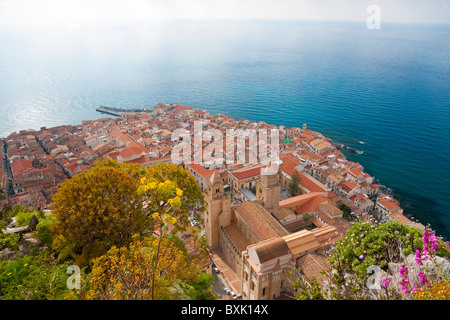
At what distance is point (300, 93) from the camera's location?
291 ft

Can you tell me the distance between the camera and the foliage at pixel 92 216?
39.9 feet

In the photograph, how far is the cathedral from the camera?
17266 millimetres

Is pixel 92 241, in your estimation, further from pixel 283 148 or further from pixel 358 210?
pixel 283 148

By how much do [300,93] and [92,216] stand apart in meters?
85.4

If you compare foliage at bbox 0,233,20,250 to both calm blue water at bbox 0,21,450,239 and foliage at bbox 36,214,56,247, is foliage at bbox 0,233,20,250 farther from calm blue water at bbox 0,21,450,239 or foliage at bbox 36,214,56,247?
calm blue water at bbox 0,21,450,239

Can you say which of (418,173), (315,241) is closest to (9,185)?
(315,241)

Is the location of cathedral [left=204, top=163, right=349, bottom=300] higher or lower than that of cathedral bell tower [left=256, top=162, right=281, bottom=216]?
lower

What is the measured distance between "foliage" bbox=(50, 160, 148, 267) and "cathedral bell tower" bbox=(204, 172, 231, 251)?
9.32m

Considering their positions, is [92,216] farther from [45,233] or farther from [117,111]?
[117,111]

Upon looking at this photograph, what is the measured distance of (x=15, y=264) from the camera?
1036cm

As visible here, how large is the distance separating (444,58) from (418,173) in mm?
113182

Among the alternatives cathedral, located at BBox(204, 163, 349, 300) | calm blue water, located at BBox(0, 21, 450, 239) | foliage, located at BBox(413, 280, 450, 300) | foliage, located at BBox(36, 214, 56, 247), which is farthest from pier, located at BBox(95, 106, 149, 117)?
foliage, located at BBox(413, 280, 450, 300)

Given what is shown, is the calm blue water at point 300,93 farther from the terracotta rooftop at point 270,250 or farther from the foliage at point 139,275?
the foliage at point 139,275

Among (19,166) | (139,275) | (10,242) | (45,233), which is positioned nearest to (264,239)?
(139,275)
